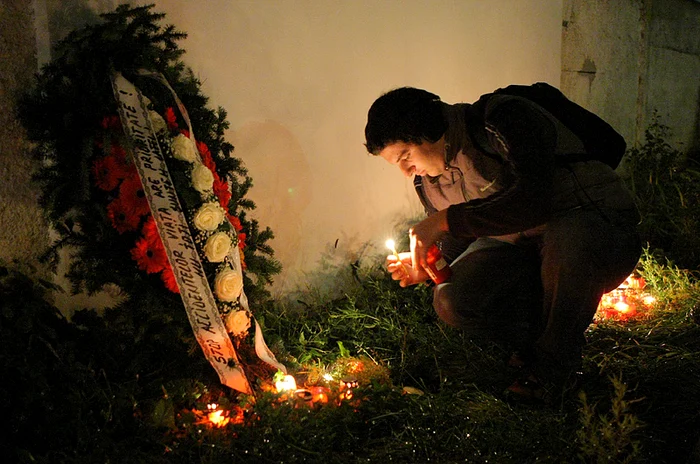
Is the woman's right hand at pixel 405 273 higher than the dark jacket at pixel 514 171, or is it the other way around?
the dark jacket at pixel 514 171

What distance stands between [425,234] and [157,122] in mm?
1357

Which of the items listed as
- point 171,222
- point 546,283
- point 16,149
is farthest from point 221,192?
point 546,283

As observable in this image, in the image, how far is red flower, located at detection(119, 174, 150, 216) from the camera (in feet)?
9.12

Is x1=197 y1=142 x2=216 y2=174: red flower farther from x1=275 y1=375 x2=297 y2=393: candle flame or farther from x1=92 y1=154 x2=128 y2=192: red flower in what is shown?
x1=275 y1=375 x2=297 y2=393: candle flame

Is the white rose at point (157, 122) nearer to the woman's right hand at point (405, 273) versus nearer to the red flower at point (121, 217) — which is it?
the red flower at point (121, 217)

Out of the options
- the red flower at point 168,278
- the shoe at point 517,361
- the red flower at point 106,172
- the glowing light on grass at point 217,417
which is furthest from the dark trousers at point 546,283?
the red flower at point 106,172

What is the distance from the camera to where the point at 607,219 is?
9.23 ft

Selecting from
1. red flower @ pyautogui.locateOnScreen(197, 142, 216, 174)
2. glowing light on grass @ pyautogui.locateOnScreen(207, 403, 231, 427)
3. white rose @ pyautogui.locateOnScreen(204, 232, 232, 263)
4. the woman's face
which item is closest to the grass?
glowing light on grass @ pyautogui.locateOnScreen(207, 403, 231, 427)

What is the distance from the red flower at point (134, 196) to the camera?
278 centimetres

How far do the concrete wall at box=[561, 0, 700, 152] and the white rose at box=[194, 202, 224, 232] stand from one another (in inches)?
200

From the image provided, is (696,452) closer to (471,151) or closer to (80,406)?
(471,151)

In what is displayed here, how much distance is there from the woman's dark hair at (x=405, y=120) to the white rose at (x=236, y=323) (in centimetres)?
104

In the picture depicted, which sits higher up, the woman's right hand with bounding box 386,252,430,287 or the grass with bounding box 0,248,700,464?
the woman's right hand with bounding box 386,252,430,287

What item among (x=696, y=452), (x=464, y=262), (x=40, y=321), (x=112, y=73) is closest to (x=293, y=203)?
(x=464, y=262)
